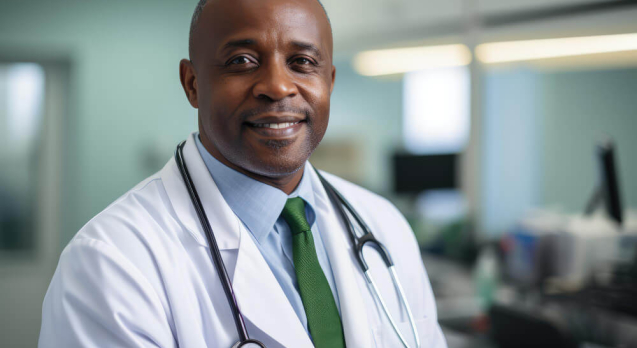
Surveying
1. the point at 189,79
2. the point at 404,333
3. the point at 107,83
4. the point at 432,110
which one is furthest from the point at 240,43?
the point at 432,110

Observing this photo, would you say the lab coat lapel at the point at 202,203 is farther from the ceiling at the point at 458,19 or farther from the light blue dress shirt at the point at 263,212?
the ceiling at the point at 458,19

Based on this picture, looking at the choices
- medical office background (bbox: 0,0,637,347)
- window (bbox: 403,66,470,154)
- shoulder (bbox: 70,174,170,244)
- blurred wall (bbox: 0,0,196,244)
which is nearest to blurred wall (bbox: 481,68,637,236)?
medical office background (bbox: 0,0,637,347)

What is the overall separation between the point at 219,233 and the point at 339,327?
26cm

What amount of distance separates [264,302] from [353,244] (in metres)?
0.24

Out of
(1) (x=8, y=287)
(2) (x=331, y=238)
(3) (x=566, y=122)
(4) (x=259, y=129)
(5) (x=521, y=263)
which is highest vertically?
(3) (x=566, y=122)

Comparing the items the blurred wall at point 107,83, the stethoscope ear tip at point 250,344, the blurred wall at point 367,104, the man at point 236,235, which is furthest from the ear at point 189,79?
the blurred wall at point 367,104

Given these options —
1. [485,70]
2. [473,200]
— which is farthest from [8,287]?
[485,70]

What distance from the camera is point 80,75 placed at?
3168 millimetres

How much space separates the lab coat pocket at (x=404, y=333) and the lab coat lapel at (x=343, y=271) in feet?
0.12

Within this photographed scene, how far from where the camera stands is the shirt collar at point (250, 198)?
84cm

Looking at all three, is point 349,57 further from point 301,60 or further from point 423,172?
point 301,60

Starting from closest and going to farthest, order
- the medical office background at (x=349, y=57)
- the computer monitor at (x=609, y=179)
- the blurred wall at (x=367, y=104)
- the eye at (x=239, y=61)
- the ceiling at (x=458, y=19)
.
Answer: the eye at (x=239, y=61), the computer monitor at (x=609, y=179), the ceiling at (x=458, y=19), the medical office background at (x=349, y=57), the blurred wall at (x=367, y=104)

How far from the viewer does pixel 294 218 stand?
0.86m

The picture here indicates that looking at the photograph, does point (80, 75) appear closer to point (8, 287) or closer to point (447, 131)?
point (8, 287)
